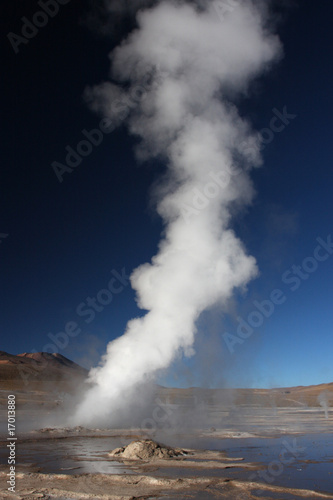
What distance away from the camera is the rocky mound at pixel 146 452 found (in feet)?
59.7

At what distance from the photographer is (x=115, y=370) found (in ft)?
118

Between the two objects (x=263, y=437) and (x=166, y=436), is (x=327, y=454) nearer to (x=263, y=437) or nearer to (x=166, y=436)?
(x=263, y=437)

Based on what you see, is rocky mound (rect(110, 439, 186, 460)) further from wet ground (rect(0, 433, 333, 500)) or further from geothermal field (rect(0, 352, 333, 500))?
wet ground (rect(0, 433, 333, 500))

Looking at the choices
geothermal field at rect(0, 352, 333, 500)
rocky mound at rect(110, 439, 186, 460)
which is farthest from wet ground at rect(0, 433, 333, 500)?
rocky mound at rect(110, 439, 186, 460)

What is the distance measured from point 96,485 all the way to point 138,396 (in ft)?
79.9

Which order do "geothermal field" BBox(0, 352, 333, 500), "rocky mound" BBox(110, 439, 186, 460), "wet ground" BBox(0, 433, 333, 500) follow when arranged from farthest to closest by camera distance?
"rocky mound" BBox(110, 439, 186, 460) → "wet ground" BBox(0, 433, 333, 500) → "geothermal field" BBox(0, 352, 333, 500)

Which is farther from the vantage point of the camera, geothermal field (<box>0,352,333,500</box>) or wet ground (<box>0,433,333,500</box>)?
wet ground (<box>0,433,333,500</box>)

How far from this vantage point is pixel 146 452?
18375 millimetres

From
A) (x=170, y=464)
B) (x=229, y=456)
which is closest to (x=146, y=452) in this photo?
(x=170, y=464)

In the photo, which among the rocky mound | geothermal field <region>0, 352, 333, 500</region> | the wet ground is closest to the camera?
geothermal field <region>0, 352, 333, 500</region>

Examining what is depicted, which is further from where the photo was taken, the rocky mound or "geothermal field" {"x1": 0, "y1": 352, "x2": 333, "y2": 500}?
the rocky mound

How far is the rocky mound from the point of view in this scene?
59.7 feet

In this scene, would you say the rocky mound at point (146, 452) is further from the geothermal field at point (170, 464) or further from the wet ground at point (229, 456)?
the wet ground at point (229, 456)

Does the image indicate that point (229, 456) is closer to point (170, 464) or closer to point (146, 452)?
point (170, 464)
